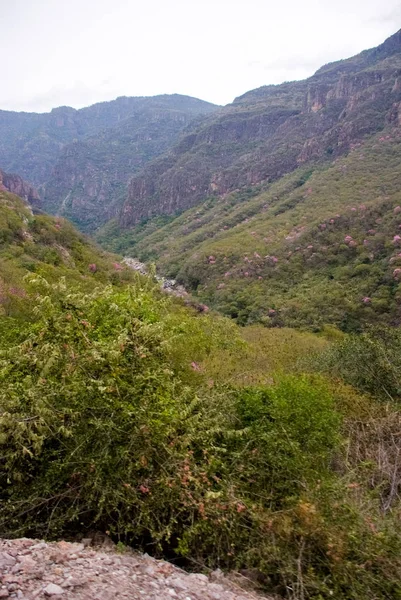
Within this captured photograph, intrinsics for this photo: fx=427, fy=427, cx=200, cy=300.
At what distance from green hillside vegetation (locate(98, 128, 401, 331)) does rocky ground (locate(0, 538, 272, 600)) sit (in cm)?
3938

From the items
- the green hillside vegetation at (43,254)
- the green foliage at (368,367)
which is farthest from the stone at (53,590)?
the green hillside vegetation at (43,254)

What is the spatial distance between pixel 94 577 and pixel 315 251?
60498 millimetres

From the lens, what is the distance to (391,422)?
999 cm

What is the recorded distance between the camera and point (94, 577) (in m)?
4.20

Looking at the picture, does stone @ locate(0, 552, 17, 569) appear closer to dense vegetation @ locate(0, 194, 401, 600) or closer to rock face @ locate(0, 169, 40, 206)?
dense vegetation @ locate(0, 194, 401, 600)

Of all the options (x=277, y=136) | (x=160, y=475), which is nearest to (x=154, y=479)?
(x=160, y=475)

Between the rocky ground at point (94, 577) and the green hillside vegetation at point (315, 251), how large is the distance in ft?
129

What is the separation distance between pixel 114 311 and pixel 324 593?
5.49m

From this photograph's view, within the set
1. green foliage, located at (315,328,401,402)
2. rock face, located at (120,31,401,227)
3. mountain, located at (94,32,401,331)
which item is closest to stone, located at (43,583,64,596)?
green foliage, located at (315,328,401,402)

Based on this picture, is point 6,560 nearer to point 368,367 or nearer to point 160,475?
point 160,475

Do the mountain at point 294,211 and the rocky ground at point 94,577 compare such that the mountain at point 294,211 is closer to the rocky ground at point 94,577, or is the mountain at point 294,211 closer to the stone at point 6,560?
the rocky ground at point 94,577

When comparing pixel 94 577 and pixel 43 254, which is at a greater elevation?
pixel 43 254

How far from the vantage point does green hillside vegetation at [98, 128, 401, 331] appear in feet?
154

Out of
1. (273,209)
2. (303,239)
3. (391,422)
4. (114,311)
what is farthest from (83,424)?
(273,209)
